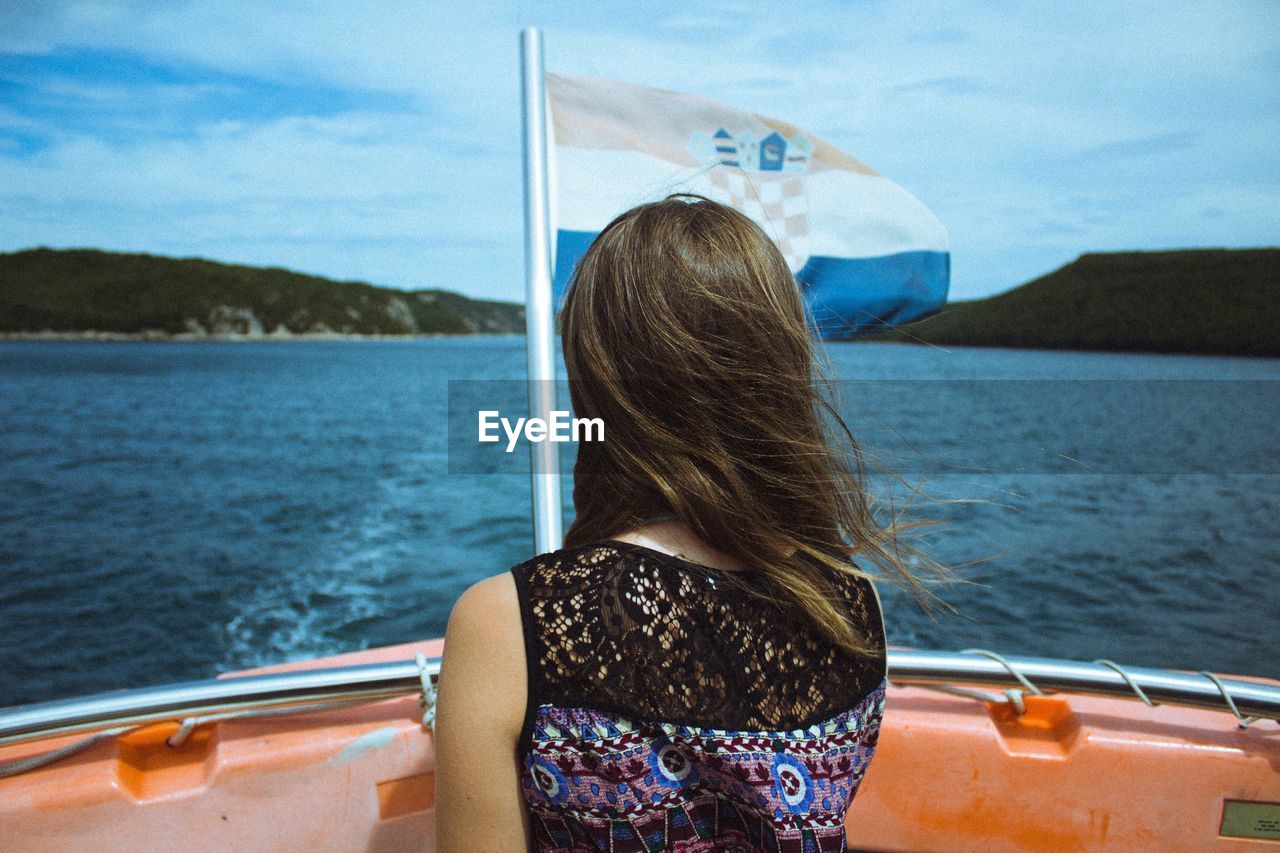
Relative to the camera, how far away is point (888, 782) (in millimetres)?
1773

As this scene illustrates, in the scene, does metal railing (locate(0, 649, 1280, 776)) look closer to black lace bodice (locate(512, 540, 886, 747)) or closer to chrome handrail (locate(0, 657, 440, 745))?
chrome handrail (locate(0, 657, 440, 745))

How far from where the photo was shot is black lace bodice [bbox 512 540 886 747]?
77 centimetres

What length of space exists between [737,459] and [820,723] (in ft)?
1.00

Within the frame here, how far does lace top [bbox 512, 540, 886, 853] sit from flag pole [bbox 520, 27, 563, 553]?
3.30ft

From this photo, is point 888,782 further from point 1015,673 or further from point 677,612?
point 677,612

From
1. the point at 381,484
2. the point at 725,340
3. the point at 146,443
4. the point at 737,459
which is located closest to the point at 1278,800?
the point at 737,459

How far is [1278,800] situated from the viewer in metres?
1.69

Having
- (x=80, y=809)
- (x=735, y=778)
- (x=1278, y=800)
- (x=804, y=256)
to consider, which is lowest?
(x=1278, y=800)

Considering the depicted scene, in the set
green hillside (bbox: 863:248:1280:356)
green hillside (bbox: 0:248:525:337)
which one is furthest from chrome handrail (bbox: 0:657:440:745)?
green hillside (bbox: 0:248:525:337)

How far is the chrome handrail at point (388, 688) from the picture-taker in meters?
1.47

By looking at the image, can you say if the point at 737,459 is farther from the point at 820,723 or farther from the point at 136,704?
the point at 136,704

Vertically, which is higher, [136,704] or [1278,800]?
[136,704]

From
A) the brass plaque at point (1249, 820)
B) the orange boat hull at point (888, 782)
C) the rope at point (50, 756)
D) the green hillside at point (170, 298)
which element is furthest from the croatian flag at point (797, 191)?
the green hillside at point (170, 298)

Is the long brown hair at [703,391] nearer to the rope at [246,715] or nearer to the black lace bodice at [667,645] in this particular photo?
the black lace bodice at [667,645]
